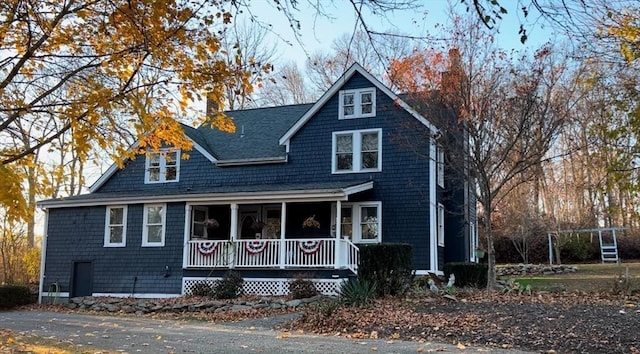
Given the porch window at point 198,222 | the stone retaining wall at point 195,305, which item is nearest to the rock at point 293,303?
the stone retaining wall at point 195,305

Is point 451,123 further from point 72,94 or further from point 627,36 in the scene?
point 72,94

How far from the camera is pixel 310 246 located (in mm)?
17719

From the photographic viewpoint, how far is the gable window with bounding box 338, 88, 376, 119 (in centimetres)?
1982

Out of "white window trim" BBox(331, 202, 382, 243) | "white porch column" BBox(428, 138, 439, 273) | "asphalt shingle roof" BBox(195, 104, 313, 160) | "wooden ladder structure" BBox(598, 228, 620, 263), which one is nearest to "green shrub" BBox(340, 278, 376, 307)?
"white porch column" BBox(428, 138, 439, 273)

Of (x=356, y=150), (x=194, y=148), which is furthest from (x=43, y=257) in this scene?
(x=356, y=150)

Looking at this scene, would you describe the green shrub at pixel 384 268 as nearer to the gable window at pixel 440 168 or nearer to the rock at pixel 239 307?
the rock at pixel 239 307

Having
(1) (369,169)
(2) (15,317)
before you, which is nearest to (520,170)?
(1) (369,169)

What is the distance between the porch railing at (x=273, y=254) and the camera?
17484 mm

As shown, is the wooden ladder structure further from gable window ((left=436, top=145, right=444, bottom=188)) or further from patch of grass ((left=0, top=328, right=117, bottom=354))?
patch of grass ((left=0, top=328, right=117, bottom=354))

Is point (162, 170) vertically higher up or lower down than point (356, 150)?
lower down

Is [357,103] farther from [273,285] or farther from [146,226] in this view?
[146,226]

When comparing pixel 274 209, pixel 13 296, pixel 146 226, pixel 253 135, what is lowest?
pixel 13 296

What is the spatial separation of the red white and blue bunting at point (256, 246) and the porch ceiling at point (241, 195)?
1.30 m

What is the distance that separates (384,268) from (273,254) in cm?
579
